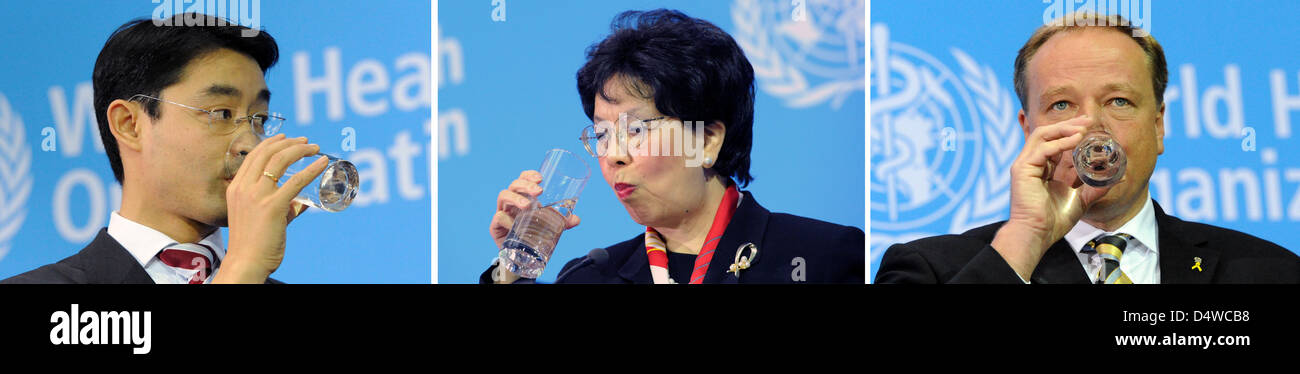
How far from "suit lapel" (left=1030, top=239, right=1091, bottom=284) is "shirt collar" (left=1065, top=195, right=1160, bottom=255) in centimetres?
3

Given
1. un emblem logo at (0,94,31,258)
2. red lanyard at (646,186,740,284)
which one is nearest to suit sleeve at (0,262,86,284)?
un emblem logo at (0,94,31,258)

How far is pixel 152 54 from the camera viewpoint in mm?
3693

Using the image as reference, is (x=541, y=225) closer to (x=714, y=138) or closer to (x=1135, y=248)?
(x=714, y=138)

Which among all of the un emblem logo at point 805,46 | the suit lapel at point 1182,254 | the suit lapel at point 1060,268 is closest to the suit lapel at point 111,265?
the un emblem logo at point 805,46

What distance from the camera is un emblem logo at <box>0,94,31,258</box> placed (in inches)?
157

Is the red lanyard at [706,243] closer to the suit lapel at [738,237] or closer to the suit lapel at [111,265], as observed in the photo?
the suit lapel at [738,237]

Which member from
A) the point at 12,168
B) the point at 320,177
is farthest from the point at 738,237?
the point at 12,168

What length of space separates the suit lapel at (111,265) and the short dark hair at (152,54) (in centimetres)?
29

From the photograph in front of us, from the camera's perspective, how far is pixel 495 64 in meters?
3.90

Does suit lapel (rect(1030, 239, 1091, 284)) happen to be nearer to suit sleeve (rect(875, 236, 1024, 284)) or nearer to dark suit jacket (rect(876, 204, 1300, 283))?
dark suit jacket (rect(876, 204, 1300, 283))
